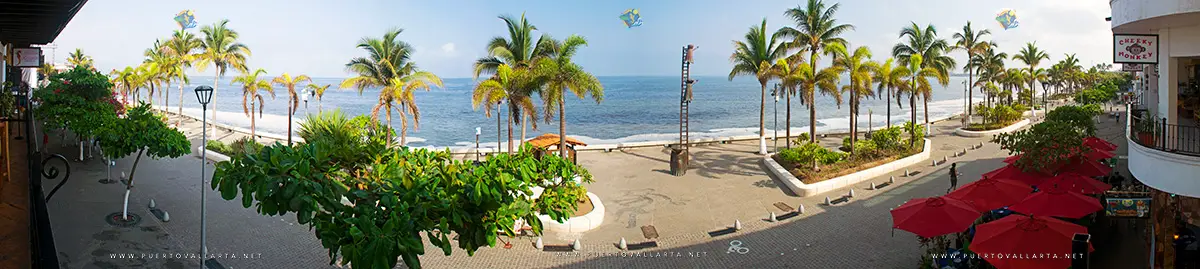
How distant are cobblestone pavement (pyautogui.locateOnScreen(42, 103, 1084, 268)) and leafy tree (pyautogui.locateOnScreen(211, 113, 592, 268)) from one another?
5131 mm

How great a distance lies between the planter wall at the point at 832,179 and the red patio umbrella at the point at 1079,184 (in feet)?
21.3

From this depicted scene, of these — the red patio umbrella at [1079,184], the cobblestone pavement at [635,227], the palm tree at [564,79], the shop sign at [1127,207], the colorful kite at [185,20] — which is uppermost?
the colorful kite at [185,20]

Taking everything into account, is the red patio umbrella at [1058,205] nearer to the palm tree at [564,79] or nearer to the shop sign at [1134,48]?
the shop sign at [1134,48]

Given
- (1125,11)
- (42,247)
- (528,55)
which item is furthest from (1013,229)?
(528,55)

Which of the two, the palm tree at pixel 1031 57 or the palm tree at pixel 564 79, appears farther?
the palm tree at pixel 1031 57

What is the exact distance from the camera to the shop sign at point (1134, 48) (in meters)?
11.9

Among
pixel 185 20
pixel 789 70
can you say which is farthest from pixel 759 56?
pixel 185 20

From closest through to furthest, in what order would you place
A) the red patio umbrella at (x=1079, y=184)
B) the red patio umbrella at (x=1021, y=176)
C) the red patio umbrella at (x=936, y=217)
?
the red patio umbrella at (x=936, y=217), the red patio umbrella at (x=1079, y=184), the red patio umbrella at (x=1021, y=176)

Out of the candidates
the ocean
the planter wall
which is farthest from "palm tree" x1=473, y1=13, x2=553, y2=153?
the ocean

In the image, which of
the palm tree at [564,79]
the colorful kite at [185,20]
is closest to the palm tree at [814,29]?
the palm tree at [564,79]

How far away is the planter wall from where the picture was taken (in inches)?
774

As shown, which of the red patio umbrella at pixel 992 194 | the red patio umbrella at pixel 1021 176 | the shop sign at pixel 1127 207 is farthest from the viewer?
the red patio umbrella at pixel 1021 176

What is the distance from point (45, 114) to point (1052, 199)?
2389cm

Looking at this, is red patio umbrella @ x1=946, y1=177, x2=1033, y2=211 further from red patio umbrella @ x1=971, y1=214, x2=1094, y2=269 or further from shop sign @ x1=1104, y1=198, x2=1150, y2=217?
red patio umbrella @ x1=971, y1=214, x2=1094, y2=269
